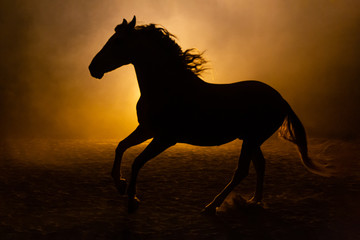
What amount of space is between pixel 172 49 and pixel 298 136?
222 cm

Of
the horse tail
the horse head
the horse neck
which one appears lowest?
the horse tail

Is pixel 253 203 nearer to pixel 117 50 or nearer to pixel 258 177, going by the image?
pixel 258 177

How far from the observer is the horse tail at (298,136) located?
18.4 ft

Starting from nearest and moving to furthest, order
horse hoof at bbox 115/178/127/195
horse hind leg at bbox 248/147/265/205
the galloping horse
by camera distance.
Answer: the galloping horse
horse hoof at bbox 115/178/127/195
horse hind leg at bbox 248/147/265/205

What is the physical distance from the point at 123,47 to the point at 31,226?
245 cm

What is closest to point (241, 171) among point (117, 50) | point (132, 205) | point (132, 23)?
point (132, 205)

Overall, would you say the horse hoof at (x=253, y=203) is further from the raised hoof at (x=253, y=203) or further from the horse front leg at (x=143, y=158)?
the horse front leg at (x=143, y=158)

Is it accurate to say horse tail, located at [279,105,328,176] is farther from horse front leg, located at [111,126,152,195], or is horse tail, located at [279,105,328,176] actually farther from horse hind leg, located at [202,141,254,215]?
horse front leg, located at [111,126,152,195]

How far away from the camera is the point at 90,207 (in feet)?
16.9

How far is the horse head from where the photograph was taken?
5.07 m

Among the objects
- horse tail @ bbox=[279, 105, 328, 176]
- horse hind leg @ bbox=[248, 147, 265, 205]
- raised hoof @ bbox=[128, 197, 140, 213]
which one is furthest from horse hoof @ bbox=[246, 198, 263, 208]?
raised hoof @ bbox=[128, 197, 140, 213]

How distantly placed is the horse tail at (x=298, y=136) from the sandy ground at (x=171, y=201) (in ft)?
1.25

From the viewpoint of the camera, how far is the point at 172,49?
519cm

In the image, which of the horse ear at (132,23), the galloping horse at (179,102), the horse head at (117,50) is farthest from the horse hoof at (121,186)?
the horse ear at (132,23)
